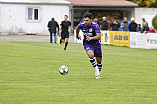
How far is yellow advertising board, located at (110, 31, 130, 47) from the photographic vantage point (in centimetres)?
2844

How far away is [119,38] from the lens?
2928 centimetres

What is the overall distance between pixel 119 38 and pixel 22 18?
16601mm

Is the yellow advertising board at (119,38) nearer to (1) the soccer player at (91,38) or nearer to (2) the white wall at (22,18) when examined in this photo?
(2) the white wall at (22,18)

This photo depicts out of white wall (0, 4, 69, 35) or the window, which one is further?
the window

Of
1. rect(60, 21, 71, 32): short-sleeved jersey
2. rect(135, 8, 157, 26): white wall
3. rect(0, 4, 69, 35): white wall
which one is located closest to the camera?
rect(60, 21, 71, 32): short-sleeved jersey

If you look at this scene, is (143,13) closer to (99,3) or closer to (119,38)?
(99,3)

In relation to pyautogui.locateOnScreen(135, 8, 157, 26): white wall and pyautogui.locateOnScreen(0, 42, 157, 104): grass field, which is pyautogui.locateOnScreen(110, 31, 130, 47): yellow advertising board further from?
pyautogui.locateOnScreen(135, 8, 157, 26): white wall

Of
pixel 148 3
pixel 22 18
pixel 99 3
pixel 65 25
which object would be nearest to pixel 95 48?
pixel 65 25

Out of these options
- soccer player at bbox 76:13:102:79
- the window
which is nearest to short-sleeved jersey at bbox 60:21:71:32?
soccer player at bbox 76:13:102:79

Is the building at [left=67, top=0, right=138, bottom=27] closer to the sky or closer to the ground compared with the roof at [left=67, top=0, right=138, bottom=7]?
closer to the ground

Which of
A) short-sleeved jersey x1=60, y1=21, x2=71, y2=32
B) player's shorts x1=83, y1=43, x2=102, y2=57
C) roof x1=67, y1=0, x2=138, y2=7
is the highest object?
roof x1=67, y1=0, x2=138, y2=7

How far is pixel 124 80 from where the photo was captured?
1159 cm

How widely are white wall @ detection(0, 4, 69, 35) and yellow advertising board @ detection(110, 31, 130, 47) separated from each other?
14.8m

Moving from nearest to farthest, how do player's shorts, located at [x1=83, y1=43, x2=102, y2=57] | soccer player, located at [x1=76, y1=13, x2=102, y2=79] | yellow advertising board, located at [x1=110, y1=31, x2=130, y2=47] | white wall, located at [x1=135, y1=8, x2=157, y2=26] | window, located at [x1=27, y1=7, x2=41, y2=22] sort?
soccer player, located at [x1=76, y1=13, x2=102, y2=79] → player's shorts, located at [x1=83, y1=43, x2=102, y2=57] → yellow advertising board, located at [x1=110, y1=31, x2=130, y2=47] → window, located at [x1=27, y1=7, x2=41, y2=22] → white wall, located at [x1=135, y1=8, x2=157, y2=26]
